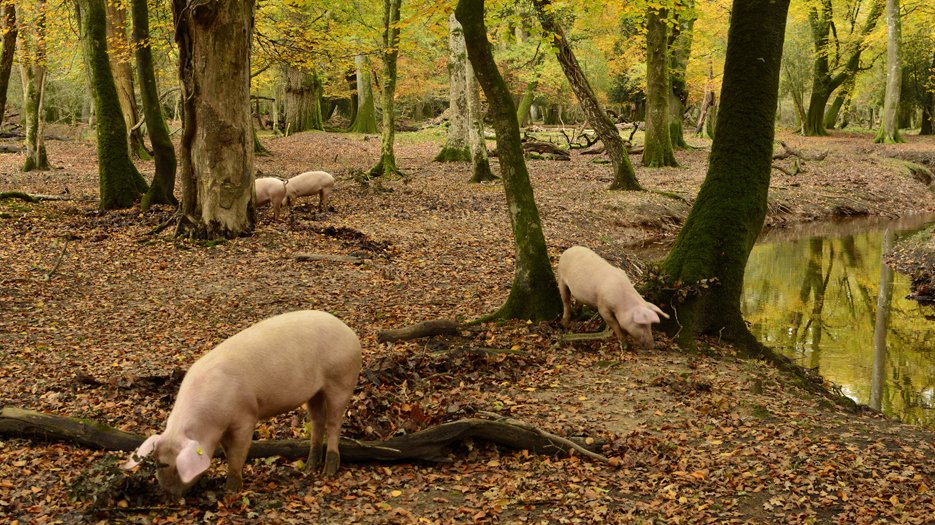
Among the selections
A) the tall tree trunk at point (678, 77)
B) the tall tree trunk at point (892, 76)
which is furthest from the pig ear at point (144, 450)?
the tall tree trunk at point (892, 76)

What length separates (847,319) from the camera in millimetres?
13297

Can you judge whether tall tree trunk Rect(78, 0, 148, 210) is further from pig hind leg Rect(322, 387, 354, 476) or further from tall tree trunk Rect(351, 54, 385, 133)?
tall tree trunk Rect(351, 54, 385, 133)

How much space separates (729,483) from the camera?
580 centimetres

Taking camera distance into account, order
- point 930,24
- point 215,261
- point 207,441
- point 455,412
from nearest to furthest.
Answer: point 207,441 < point 455,412 < point 215,261 < point 930,24

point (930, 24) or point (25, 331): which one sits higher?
point (930, 24)

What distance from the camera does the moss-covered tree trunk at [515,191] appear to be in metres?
9.40

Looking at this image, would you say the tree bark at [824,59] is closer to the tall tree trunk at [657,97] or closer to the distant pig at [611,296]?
the tall tree trunk at [657,97]

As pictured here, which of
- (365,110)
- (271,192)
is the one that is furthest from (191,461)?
(365,110)

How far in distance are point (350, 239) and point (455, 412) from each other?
8.73m

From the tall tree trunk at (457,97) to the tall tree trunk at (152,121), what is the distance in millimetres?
8819

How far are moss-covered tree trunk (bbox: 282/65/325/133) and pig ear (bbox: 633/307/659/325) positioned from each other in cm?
3088

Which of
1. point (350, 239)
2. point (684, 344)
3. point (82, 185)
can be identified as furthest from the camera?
point (82, 185)

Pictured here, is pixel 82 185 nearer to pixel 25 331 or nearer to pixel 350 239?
pixel 350 239

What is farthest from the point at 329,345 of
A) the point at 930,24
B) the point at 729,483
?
the point at 930,24
